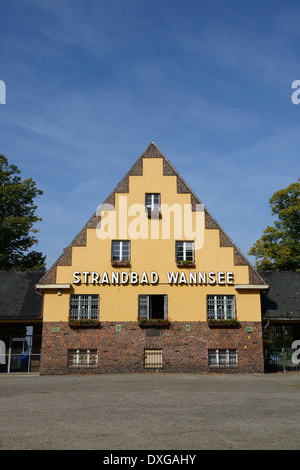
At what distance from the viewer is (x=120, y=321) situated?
86.7 ft

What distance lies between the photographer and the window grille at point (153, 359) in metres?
26.3

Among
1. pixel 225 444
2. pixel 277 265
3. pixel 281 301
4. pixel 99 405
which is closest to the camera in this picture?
pixel 225 444

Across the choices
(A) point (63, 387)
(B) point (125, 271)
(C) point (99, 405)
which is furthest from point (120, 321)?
(C) point (99, 405)

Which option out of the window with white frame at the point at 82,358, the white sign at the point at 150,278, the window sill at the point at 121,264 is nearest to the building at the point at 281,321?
the white sign at the point at 150,278

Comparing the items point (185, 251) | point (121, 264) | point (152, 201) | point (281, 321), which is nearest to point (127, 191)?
point (152, 201)

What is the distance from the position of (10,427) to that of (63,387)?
935 cm

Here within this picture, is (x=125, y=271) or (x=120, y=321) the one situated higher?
(x=125, y=271)

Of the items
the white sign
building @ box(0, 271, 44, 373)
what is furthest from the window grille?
building @ box(0, 271, 44, 373)

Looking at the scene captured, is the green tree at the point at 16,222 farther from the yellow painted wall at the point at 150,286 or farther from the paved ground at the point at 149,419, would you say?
the paved ground at the point at 149,419

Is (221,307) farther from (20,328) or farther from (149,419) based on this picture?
(149,419)

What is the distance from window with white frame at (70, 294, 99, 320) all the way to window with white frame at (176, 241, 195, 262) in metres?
5.21

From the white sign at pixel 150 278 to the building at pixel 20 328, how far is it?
3.53 meters

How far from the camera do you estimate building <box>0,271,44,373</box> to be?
89.3 feet

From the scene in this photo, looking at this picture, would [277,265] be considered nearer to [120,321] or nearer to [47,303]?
[120,321]
